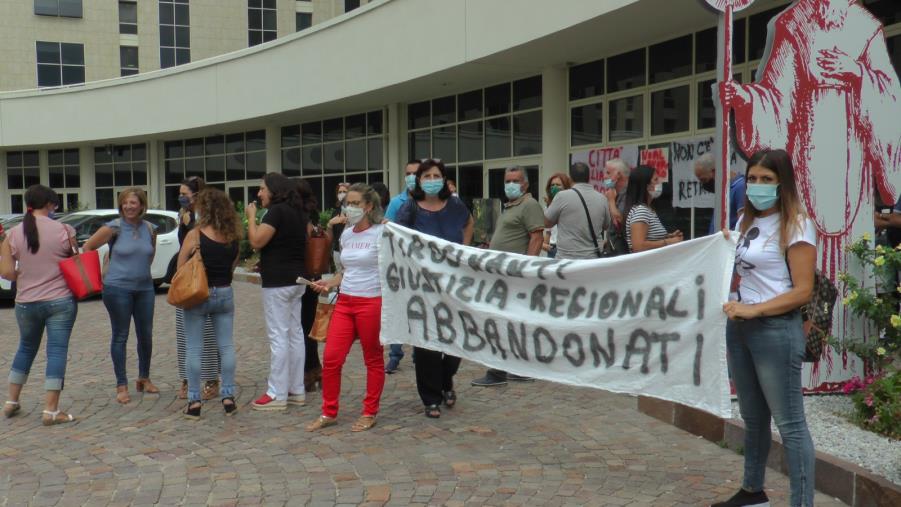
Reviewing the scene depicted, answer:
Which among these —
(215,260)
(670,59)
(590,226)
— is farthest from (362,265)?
(670,59)

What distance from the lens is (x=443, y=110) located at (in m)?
20.2

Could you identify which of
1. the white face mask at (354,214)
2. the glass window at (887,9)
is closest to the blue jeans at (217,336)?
the white face mask at (354,214)

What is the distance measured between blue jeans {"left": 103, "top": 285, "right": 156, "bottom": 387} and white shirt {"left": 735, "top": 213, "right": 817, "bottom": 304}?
506 cm

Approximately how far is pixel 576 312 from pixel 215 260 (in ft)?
9.95

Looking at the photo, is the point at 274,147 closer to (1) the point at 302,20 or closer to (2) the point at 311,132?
(2) the point at 311,132

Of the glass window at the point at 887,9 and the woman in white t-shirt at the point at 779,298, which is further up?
the glass window at the point at 887,9

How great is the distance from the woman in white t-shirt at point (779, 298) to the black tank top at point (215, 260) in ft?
13.5

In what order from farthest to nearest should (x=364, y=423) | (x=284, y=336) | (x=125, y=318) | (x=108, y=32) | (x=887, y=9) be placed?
(x=108, y=32) → (x=887, y=9) → (x=125, y=318) → (x=284, y=336) → (x=364, y=423)

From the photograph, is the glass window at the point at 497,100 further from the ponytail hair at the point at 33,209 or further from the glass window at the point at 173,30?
the glass window at the point at 173,30

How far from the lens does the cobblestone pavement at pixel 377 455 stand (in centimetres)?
501

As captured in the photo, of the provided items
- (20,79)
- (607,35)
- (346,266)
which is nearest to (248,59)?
(607,35)

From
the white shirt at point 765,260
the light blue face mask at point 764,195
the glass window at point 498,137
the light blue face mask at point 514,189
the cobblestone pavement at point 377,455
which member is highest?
the glass window at point 498,137

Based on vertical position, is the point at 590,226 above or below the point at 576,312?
above

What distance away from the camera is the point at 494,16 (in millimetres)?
14594
